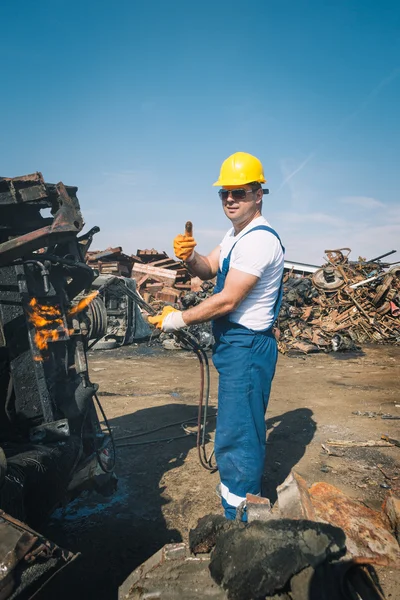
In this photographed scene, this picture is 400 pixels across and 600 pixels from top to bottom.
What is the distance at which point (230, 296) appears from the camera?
2.36 meters

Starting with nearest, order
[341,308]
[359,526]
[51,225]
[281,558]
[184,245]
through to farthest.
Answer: [281,558]
[359,526]
[51,225]
[184,245]
[341,308]

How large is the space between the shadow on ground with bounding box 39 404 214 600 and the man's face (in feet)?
7.64

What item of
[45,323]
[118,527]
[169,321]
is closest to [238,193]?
[169,321]

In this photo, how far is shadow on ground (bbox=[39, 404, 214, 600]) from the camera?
2209mm

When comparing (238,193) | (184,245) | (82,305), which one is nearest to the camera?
(238,193)

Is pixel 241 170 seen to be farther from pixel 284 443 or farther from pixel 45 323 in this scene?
pixel 284 443

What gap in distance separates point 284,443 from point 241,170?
3068mm

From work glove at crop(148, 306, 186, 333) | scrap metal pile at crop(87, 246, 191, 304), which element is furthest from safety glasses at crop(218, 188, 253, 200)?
scrap metal pile at crop(87, 246, 191, 304)

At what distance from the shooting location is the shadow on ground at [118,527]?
2.21 meters

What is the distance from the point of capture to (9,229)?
2.60 metres

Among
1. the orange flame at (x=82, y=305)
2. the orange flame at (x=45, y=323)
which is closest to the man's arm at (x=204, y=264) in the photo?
the orange flame at (x=82, y=305)

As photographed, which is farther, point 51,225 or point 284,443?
point 284,443

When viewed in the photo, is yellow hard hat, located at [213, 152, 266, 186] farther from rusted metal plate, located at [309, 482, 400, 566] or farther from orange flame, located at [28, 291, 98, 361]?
Result: rusted metal plate, located at [309, 482, 400, 566]

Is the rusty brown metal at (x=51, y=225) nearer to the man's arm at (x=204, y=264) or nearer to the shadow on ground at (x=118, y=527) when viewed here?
the man's arm at (x=204, y=264)
